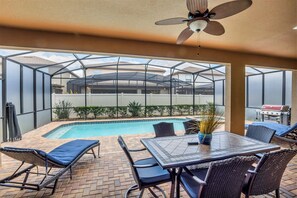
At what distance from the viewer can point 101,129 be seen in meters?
7.79

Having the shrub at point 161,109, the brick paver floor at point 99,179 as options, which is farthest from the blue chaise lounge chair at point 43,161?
the shrub at point 161,109

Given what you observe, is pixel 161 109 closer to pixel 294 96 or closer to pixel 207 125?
pixel 294 96

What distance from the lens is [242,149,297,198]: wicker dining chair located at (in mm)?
1746

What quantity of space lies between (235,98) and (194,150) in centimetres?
342

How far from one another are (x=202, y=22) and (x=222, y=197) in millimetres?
2018

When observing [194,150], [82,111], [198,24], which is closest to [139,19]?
[198,24]

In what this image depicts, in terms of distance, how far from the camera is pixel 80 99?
30.5ft

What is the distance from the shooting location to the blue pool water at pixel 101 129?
6.81 metres

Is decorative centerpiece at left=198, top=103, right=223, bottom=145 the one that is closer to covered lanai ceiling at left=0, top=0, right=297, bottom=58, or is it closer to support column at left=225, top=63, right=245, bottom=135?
covered lanai ceiling at left=0, top=0, right=297, bottom=58

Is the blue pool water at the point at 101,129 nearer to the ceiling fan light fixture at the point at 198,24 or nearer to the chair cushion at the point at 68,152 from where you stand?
the chair cushion at the point at 68,152

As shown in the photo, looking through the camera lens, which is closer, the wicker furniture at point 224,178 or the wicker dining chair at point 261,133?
the wicker furniture at point 224,178

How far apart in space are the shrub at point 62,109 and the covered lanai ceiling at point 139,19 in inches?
256

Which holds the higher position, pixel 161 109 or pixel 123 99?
pixel 123 99

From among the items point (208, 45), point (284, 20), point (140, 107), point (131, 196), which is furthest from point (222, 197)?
point (140, 107)
